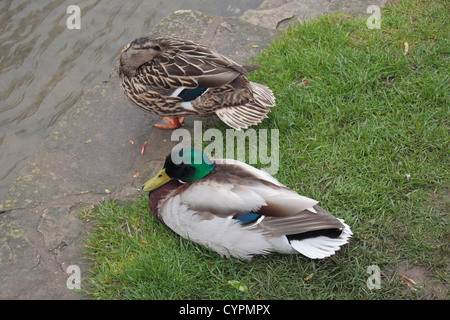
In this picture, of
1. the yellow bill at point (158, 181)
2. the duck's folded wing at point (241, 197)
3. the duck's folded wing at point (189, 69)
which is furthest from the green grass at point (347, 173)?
the duck's folded wing at point (189, 69)

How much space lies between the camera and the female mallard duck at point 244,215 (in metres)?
2.88

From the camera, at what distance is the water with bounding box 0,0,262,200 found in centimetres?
475

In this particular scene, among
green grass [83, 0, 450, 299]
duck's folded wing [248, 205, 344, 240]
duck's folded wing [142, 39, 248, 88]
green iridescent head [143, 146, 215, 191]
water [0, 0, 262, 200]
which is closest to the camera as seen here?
duck's folded wing [248, 205, 344, 240]

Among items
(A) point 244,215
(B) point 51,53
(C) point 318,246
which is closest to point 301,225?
(C) point 318,246

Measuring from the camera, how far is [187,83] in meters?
3.60

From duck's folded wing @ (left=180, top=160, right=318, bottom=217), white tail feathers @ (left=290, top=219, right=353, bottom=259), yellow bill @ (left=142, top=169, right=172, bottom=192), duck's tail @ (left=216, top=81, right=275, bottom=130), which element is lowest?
white tail feathers @ (left=290, top=219, right=353, bottom=259)

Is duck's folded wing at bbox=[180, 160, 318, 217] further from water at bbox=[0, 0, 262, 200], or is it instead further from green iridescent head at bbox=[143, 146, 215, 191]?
water at bbox=[0, 0, 262, 200]

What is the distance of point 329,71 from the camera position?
4.31 m

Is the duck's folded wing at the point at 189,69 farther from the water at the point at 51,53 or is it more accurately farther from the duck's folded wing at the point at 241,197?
the water at the point at 51,53

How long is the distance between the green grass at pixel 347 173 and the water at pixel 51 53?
64.3 inches

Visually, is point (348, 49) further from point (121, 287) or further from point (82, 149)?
point (121, 287)

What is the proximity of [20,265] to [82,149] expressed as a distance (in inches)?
44.1

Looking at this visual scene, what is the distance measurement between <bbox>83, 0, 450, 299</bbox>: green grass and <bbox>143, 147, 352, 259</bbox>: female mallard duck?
15cm

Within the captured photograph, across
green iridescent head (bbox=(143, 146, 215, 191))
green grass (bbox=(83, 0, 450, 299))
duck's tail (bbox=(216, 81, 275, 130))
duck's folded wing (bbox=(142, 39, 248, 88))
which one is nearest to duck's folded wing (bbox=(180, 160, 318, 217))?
green iridescent head (bbox=(143, 146, 215, 191))
